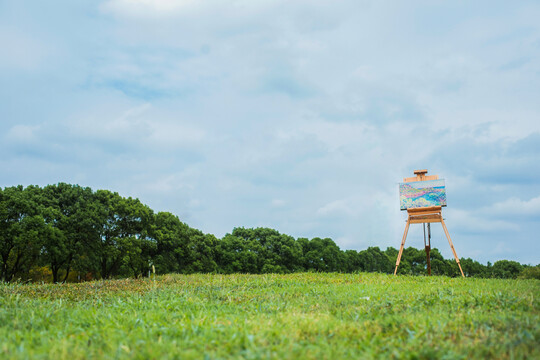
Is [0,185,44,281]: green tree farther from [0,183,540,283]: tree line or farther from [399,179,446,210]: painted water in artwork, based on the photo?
[399,179,446,210]: painted water in artwork

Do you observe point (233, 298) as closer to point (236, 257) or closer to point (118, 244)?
point (118, 244)

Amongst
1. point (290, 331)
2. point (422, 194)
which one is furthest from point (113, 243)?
point (290, 331)

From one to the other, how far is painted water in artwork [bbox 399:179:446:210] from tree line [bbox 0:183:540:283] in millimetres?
4253

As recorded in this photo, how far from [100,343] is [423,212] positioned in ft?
50.3

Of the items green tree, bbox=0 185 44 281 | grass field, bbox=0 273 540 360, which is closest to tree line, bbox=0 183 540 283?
green tree, bbox=0 185 44 281

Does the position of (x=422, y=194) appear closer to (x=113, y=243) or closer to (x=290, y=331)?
(x=290, y=331)

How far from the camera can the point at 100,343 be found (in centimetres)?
472

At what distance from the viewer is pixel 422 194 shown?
56.4 feet

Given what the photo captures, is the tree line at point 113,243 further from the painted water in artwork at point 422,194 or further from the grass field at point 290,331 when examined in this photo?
the grass field at point 290,331

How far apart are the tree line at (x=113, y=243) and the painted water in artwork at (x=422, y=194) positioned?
4253 mm

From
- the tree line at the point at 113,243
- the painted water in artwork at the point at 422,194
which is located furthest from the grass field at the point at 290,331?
the tree line at the point at 113,243

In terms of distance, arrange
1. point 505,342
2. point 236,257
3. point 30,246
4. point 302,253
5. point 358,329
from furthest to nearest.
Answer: point 302,253 → point 236,257 → point 30,246 → point 358,329 → point 505,342

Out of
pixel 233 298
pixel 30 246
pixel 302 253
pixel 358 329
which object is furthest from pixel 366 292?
pixel 302 253

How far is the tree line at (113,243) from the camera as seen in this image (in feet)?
80.0
